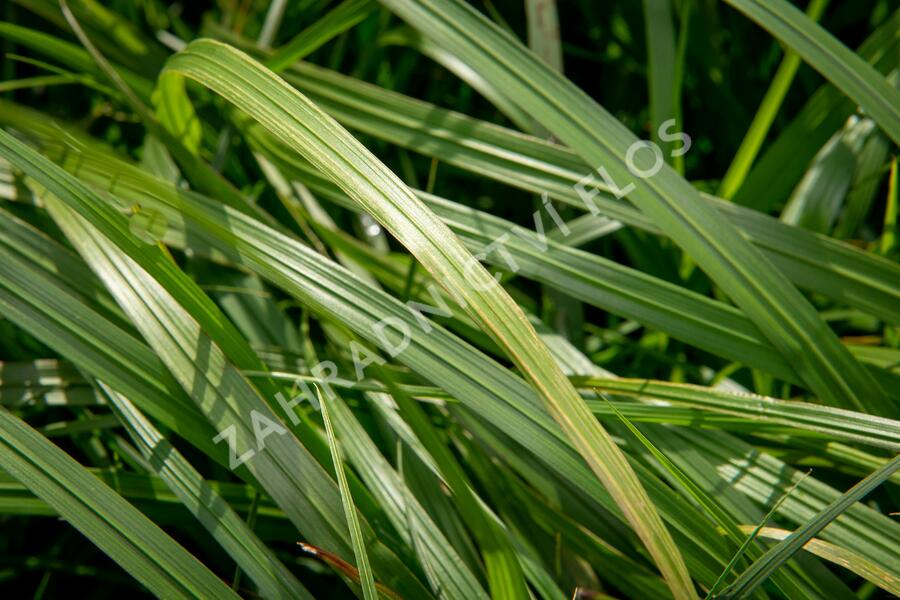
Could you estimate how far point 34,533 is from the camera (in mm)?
874

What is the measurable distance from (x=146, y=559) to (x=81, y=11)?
2.52 feet

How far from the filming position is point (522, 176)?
0.79m

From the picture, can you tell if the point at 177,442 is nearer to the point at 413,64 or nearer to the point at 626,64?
the point at 413,64

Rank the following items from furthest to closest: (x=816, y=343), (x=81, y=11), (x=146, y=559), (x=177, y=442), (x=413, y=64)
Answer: (x=413, y=64)
(x=81, y=11)
(x=177, y=442)
(x=816, y=343)
(x=146, y=559)

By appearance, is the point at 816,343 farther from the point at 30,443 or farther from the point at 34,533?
the point at 34,533

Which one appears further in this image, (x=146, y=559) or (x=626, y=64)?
(x=626, y=64)

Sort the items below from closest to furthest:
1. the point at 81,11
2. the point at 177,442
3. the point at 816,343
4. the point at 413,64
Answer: the point at 816,343 < the point at 177,442 < the point at 81,11 < the point at 413,64

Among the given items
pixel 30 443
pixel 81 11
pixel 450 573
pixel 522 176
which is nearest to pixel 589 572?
pixel 450 573

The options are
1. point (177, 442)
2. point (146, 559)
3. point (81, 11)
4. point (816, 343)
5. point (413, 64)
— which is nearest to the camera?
point (146, 559)

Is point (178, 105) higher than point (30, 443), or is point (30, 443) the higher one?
point (178, 105)

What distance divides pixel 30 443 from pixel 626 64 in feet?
3.30

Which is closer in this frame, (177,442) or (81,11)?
(177,442)

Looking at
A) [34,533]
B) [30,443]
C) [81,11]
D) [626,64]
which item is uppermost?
[626,64]

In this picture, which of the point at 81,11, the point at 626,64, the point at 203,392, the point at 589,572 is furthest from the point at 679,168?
the point at 81,11
